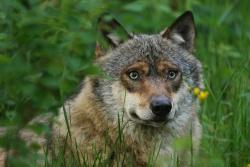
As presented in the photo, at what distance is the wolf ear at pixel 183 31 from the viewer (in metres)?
6.20

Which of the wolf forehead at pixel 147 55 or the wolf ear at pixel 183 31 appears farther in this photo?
the wolf ear at pixel 183 31

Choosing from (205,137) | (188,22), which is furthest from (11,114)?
(188,22)

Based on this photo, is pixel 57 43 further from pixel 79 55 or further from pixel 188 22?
pixel 188 22

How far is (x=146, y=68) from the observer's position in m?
5.82

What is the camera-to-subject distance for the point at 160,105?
217 inches

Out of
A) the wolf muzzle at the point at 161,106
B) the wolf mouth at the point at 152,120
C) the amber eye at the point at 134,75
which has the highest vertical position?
the amber eye at the point at 134,75

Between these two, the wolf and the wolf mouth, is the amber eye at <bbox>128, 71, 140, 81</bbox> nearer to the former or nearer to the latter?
the wolf

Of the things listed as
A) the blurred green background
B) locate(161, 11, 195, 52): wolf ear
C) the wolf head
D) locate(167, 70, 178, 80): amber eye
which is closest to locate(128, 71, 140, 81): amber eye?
the wolf head

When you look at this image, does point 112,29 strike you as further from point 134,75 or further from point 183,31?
point 183,31

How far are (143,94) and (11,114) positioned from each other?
1.15 metres

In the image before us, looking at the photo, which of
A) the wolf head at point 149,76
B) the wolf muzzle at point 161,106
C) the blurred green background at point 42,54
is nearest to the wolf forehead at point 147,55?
the wolf head at point 149,76

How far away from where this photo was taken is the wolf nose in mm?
5508

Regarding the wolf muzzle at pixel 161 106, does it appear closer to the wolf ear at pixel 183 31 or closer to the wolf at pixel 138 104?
the wolf at pixel 138 104

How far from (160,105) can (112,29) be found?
88 cm
